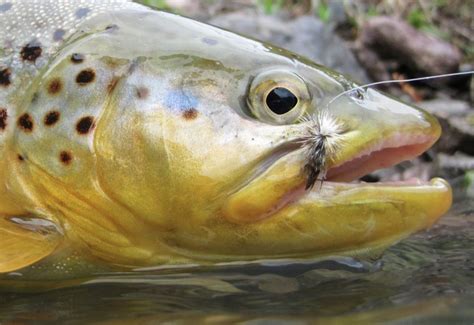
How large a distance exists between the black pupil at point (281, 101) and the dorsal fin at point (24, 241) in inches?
34.3

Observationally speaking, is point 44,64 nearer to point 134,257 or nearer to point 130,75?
point 130,75

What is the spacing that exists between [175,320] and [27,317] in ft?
1.57

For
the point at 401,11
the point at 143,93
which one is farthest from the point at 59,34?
the point at 401,11

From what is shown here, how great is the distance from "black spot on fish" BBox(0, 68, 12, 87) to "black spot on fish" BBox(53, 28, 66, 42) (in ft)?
0.67

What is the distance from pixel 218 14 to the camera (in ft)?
23.7

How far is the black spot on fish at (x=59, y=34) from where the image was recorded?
9.40 ft

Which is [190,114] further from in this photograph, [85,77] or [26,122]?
[26,122]

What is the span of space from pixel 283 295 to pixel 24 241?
911 millimetres

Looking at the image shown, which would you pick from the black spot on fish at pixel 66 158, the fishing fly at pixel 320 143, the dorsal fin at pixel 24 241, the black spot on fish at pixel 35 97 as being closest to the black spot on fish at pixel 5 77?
the black spot on fish at pixel 35 97

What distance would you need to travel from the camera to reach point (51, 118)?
9.04ft

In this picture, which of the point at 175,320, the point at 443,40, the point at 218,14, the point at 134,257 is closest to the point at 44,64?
the point at 134,257

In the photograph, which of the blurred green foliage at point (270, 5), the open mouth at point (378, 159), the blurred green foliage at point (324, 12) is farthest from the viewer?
the blurred green foliage at point (270, 5)

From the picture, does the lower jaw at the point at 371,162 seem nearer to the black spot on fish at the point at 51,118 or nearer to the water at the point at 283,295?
the water at the point at 283,295

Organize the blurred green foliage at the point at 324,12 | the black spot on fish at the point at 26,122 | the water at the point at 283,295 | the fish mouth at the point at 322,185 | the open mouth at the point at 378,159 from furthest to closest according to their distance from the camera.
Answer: the blurred green foliage at the point at 324,12, the black spot on fish at the point at 26,122, the open mouth at the point at 378,159, the fish mouth at the point at 322,185, the water at the point at 283,295
